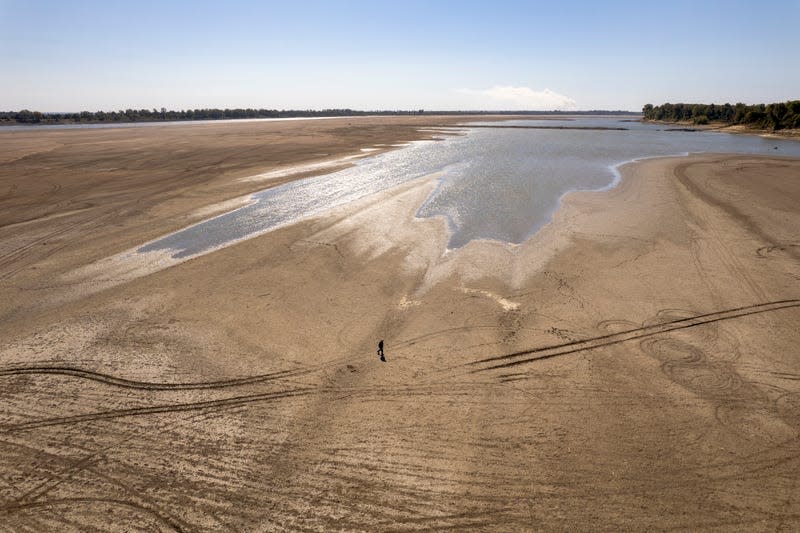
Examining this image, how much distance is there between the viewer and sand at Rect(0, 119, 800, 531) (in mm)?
5781

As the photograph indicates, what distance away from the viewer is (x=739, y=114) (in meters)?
80.9

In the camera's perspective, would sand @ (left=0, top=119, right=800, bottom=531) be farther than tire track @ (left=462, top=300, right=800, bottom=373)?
No

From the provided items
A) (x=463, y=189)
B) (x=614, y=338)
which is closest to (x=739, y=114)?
(x=463, y=189)

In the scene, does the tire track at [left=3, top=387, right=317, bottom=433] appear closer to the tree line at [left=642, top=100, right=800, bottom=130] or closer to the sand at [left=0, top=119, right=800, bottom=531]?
the sand at [left=0, top=119, right=800, bottom=531]

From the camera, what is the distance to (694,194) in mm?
23141

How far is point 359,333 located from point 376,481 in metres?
4.20

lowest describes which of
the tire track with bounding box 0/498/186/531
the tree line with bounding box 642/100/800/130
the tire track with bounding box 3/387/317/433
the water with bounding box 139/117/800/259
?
the tire track with bounding box 0/498/186/531

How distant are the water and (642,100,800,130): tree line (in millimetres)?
28069

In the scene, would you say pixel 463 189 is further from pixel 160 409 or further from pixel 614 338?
pixel 160 409

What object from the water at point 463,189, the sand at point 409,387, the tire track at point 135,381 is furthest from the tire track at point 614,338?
the water at point 463,189

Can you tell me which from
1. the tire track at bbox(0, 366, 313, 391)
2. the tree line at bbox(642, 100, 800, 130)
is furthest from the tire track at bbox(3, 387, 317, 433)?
the tree line at bbox(642, 100, 800, 130)

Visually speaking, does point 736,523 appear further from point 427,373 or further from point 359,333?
point 359,333

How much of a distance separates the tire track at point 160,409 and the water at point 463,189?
28.1ft

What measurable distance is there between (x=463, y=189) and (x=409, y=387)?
19.6 meters
